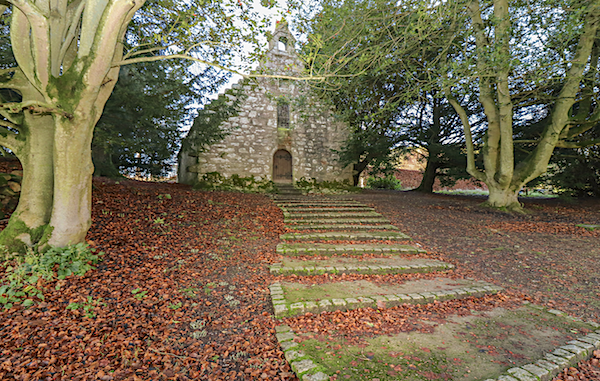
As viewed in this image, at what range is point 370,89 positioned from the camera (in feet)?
28.5

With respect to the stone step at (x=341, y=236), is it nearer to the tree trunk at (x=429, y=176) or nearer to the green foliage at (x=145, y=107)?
the green foliage at (x=145, y=107)

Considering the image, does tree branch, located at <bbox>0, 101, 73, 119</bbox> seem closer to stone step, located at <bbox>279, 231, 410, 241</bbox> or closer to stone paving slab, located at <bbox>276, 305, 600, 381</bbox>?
stone paving slab, located at <bbox>276, 305, 600, 381</bbox>

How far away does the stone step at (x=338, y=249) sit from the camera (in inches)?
177

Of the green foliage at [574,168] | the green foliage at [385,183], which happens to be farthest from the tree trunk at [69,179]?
the green foliage at [385,183]

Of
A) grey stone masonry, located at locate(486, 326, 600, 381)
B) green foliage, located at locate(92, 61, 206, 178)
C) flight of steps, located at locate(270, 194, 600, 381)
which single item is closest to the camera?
grey stone masonry, located at locate(486, 326, 600, 381)

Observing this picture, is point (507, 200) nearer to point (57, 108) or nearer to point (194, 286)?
point (194, 286)

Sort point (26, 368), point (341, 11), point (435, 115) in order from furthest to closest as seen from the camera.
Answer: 1. point (435, 115)
2. point (341, 11)
3. point (26, 368)

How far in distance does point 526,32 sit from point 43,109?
32.8ft

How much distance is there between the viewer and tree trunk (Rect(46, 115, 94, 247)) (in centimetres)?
327

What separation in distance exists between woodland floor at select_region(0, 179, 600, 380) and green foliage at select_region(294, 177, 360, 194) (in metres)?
4.59

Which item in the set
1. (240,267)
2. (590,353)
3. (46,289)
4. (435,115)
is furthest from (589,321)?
(435,115)

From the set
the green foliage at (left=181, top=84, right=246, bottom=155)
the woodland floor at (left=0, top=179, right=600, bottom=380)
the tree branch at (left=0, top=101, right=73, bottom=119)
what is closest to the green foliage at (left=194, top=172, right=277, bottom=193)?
the green foliage at (left=181, top=84, right=246, bottom=155)

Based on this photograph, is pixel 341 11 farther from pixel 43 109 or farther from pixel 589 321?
pixel 589 321

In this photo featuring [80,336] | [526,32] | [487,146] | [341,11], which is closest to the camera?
[80,336]
